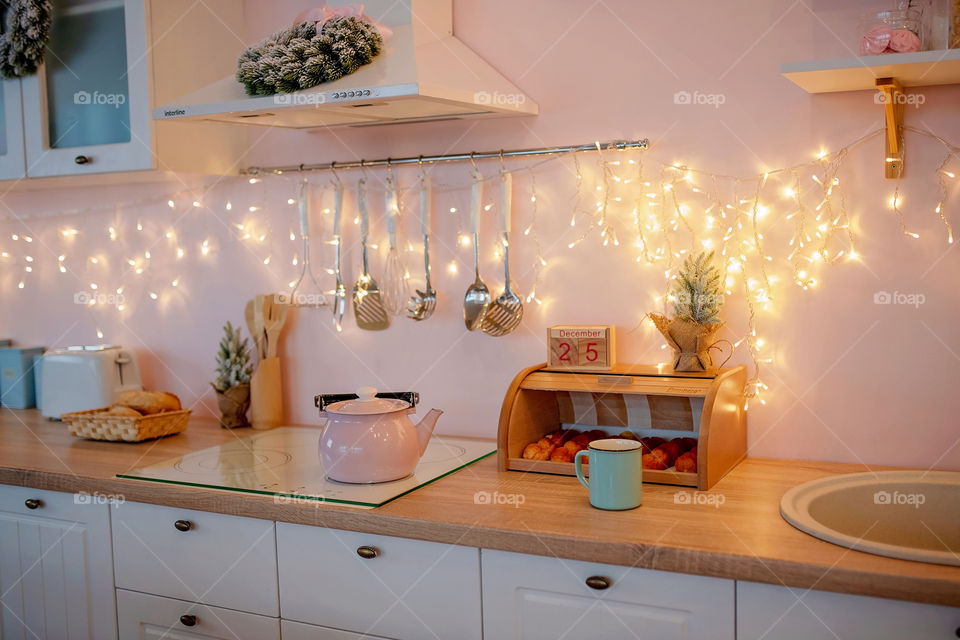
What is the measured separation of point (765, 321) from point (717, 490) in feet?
1.29

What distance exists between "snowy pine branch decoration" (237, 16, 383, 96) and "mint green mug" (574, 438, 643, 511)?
2.93 ft

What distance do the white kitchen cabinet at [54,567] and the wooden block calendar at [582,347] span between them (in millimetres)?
1005

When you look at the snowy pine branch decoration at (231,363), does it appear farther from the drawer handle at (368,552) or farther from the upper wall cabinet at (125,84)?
the drawer handle at (368,552)

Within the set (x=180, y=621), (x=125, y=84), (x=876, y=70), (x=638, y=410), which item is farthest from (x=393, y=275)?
(x=876, y=70)

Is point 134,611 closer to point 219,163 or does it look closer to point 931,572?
point 219,163

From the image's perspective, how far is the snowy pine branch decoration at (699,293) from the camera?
1715 mm

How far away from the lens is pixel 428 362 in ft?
7.07

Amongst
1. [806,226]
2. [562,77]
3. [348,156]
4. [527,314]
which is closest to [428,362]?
[527,314]

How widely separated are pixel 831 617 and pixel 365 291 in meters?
1.31
